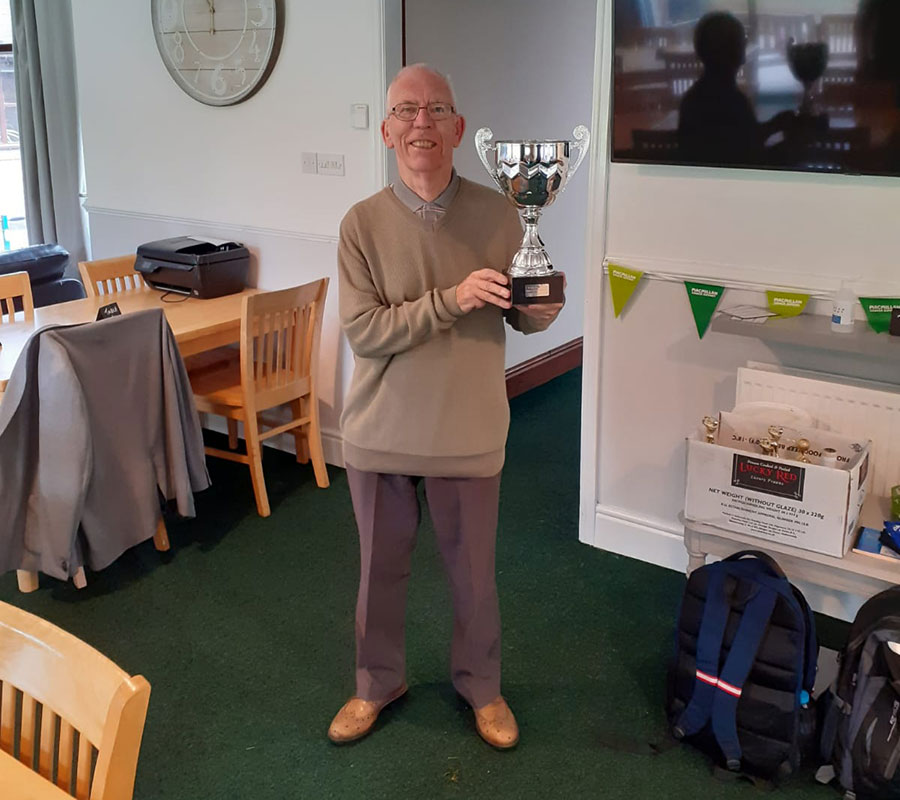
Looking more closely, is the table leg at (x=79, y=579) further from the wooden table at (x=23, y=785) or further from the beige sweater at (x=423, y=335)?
the wooden table at (x=23, y=785)

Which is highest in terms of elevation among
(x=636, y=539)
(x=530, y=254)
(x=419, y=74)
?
(x=419, y=74)

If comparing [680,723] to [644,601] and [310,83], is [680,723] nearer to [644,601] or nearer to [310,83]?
[644,601]

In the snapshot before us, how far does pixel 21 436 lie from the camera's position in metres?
2.69

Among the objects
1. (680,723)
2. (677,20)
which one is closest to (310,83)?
(677,20)

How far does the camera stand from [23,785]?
1085 millimetres

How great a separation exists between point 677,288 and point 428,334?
1.20m

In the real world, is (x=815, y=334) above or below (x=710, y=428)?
above

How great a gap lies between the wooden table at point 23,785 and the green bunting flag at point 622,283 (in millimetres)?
2154

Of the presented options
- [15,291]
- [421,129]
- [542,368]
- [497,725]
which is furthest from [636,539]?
[15,291]

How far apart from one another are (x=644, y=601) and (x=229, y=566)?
1321mm

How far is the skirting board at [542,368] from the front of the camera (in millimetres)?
4637

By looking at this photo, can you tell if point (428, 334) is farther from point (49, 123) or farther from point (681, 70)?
point (49, 123)

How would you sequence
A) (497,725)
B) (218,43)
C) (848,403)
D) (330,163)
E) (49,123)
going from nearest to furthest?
(497,725), (848,403), (330,163), (218,43), (49,123)

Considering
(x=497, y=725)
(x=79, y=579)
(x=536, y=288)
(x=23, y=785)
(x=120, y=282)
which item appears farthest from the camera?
(x=120, y=282)
